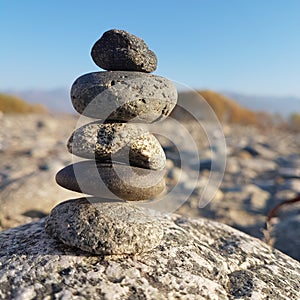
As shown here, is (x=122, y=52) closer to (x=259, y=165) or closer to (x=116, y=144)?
(x=116, y=144)

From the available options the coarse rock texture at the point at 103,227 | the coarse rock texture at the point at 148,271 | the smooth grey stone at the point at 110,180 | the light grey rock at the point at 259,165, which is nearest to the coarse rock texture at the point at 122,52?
the smooth grey stone at the point at 110,180

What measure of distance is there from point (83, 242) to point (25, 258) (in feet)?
1.53

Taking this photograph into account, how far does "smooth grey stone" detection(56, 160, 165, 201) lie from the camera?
3018 mm

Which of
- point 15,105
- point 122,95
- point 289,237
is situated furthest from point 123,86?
point 15,105

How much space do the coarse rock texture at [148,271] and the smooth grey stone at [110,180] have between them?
475mm

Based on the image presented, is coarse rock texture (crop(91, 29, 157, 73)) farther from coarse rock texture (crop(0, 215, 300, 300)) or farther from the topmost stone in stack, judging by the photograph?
coarse rock texture (crop(0, 215, 300, 300))

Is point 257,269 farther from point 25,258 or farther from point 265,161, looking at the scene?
point 265,161

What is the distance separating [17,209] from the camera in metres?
6.05

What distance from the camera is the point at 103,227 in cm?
286

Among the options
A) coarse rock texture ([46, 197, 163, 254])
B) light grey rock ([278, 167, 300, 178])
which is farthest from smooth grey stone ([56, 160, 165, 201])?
light grey rock ([278, 167, 300, 178])

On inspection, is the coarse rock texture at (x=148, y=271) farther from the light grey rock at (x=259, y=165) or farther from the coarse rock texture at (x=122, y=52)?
the light grey rock at (x=259, y=165)

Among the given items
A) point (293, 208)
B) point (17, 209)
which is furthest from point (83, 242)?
point (293, 208)

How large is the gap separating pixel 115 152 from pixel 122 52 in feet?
2.63

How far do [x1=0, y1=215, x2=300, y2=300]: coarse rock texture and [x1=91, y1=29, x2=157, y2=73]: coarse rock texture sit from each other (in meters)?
1.51
